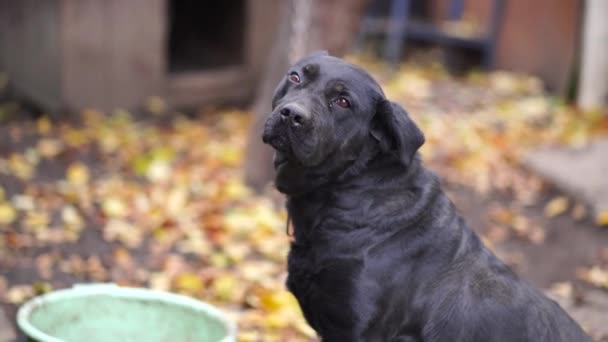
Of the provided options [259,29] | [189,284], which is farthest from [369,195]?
[259,29]

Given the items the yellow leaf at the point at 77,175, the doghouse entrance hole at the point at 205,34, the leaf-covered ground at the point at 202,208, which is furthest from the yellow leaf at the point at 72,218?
the doghouse entrance hole at the point at 205,34

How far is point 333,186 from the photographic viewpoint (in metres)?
3.25

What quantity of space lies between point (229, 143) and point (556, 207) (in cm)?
317

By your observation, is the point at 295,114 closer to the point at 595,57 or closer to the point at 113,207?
the point at 113,207

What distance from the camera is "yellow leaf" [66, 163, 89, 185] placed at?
652 cm

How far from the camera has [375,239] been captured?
10.3 feet

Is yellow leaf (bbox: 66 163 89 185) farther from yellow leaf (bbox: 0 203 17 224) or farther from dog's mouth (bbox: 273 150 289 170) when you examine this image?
dog's mouth (bbox: 273 150 289 170)

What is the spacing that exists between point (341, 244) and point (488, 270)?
1.94 feet

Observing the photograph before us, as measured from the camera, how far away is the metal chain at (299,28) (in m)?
6.11

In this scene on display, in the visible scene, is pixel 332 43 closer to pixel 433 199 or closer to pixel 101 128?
pixel 101 128

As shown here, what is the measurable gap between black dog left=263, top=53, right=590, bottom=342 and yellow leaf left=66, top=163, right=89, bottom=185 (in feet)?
11.8

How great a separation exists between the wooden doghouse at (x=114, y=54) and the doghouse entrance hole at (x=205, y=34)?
2 cm

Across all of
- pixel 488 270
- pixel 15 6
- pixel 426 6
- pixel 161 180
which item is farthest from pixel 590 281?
pixel 426 6

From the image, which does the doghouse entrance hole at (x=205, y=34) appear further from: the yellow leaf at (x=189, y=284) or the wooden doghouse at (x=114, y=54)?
the yellow leaf at (x=189, y=284)
